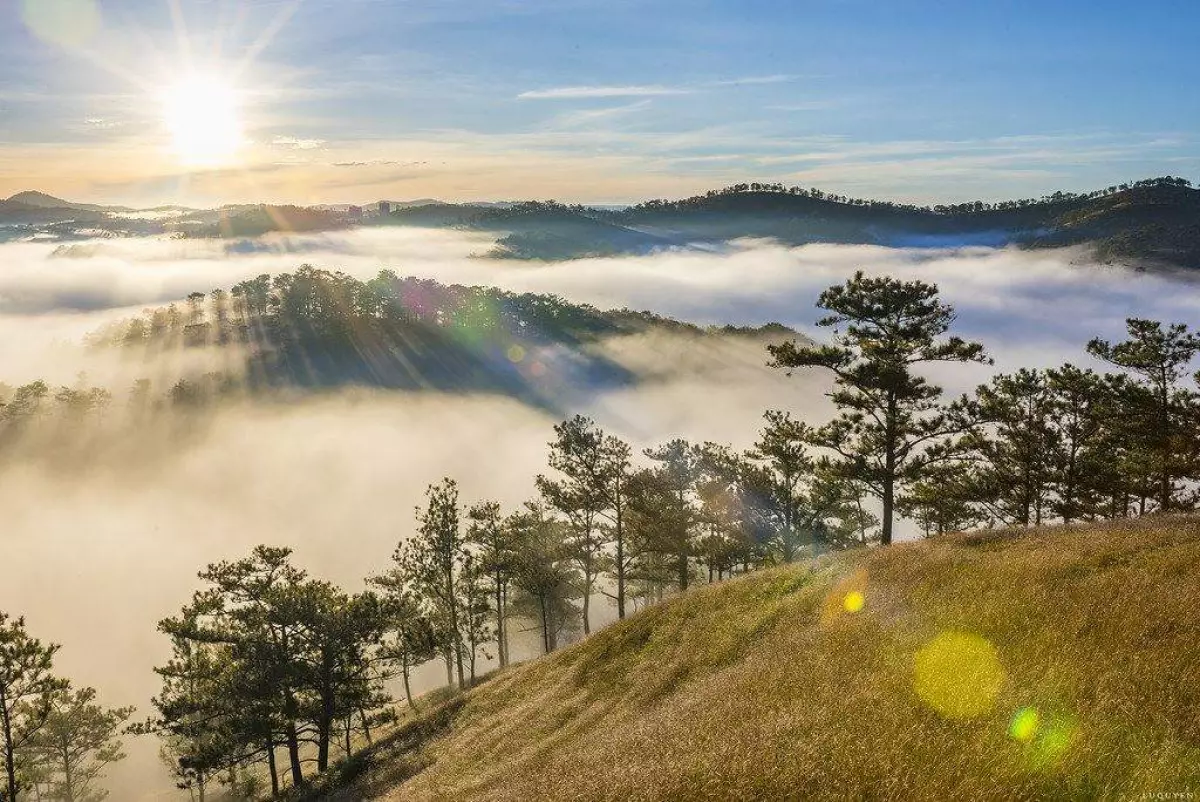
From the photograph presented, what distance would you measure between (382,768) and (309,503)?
498ft

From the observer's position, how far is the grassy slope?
24.4 feet

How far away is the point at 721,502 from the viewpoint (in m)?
44.8

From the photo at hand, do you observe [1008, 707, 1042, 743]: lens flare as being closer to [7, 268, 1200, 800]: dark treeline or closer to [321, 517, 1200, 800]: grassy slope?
[321, 517, 1200, 800]: grassy slope

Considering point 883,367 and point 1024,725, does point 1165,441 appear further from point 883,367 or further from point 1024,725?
point 1024,725

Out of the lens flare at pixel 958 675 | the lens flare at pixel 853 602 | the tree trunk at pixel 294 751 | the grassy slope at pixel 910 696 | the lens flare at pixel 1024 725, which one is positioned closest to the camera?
the grassy slope at pixel 910 696

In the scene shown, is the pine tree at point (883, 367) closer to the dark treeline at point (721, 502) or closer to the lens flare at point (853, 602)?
the dark treeline at point (721, 502)

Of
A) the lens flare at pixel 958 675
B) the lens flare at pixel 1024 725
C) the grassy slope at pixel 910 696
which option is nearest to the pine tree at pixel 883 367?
the grassy slope at pixel 910 696

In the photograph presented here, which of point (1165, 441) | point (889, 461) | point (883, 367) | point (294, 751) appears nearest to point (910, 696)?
point (883, 367)

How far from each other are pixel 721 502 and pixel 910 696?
3531cm

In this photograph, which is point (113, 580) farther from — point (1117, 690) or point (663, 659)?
point (1117, 690)

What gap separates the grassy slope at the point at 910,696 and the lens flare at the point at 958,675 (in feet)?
0.19

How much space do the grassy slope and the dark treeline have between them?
8044 millimetres

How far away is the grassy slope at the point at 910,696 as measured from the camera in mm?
7426

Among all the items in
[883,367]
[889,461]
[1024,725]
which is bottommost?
[889,461]
